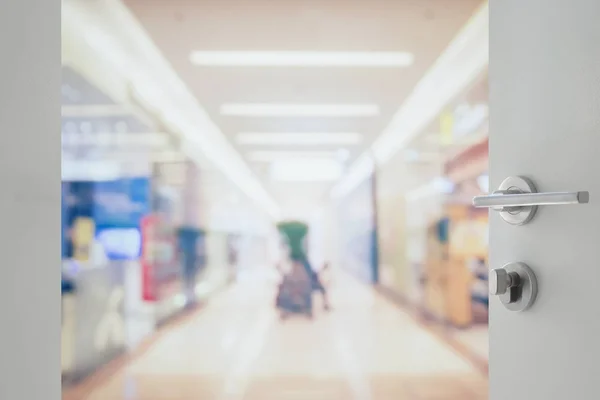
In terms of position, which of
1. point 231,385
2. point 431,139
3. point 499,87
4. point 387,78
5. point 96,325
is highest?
point 387,78

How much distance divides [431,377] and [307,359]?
98 cm

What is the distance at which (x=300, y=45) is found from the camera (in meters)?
4.02

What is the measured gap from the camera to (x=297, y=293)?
483 cm

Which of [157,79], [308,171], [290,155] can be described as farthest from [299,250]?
[157,79]

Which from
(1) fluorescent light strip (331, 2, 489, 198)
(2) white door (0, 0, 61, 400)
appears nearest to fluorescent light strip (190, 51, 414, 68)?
(1) fluorescent light strip (331, 2, 489, 198)

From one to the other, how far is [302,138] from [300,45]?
3.67ft

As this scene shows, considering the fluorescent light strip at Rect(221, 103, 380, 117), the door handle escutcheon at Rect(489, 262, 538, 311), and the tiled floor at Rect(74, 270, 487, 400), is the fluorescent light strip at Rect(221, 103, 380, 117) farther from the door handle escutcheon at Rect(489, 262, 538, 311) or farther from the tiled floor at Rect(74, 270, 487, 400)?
the door handle escutcheon at Rect(489, 262, 538, 311)

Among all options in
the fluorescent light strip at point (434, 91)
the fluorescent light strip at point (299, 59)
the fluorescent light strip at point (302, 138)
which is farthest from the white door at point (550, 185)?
the fluorescent light strip at point (302, 138)

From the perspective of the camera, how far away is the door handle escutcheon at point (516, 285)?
0.81 m

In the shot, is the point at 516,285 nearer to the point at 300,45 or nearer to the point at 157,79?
the point at 300,45

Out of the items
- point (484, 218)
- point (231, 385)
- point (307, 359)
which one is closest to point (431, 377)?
point (307, 359)

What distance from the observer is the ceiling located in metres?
3.50

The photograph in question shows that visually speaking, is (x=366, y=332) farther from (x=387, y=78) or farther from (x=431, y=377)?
(x=387, y=78)

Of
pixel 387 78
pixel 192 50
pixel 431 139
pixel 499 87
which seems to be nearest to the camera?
pixel 499 87
